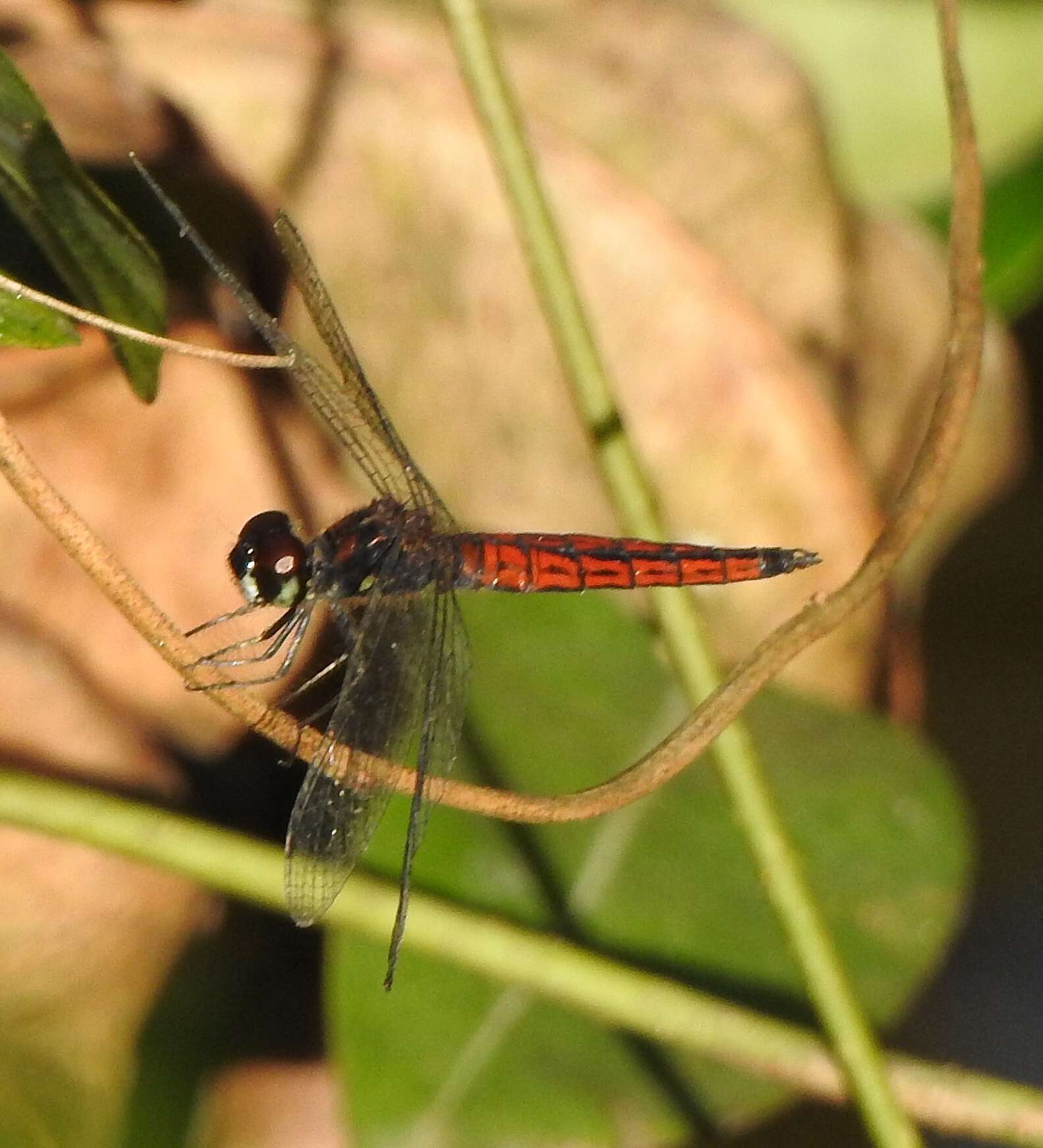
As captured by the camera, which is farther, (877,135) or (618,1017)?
(877,135)

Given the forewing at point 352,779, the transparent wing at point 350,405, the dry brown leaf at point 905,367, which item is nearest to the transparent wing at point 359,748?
the forewing at point 352,779

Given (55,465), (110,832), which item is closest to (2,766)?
(110,832)

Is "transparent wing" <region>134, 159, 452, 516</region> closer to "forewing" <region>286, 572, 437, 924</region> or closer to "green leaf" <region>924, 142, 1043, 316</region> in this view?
"forewing" <region>286, 572, 437, 924</region>

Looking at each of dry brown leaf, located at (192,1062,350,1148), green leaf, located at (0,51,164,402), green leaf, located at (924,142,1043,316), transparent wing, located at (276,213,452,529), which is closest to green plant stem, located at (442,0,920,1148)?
transparent wing, located at (276,213,452,529)

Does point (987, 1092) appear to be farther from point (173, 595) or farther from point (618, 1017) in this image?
point (173, 595)

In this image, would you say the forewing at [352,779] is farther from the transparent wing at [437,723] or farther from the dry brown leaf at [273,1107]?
the dry brown leaf at [273,1107]

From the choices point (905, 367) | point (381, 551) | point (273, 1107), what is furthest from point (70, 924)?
point (905, 367)
